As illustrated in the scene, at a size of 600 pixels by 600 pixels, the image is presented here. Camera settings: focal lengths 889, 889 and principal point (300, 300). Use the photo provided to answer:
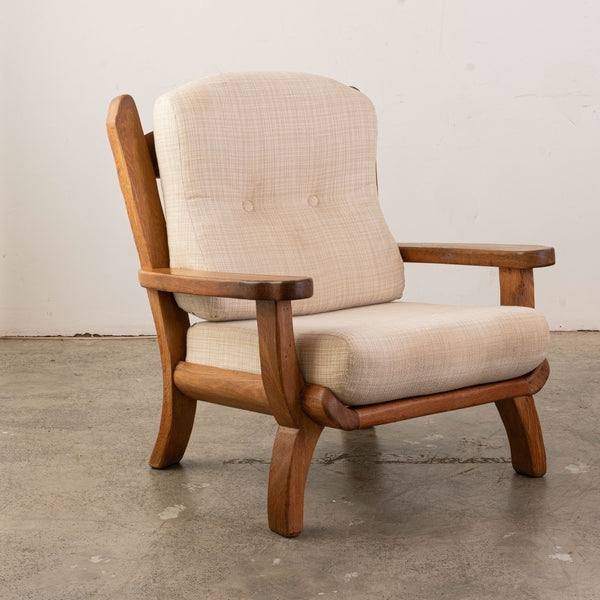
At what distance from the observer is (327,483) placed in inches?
86.7

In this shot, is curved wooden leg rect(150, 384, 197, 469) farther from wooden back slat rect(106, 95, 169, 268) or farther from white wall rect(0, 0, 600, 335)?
white wall rect(0, 0, 600, 335)

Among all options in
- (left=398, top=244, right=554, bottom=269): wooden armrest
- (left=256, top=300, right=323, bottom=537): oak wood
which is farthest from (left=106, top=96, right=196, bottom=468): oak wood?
(left=398, top=244, right=554, bottom=269): wooden armrest

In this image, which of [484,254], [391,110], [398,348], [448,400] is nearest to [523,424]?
[448,400]

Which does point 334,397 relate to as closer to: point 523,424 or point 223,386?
point 223,386

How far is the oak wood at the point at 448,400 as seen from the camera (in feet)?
6.06

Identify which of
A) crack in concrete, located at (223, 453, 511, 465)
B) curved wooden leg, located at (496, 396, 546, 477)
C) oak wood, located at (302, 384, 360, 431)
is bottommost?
crack in concrete, located at (223, 453, 511, 465)

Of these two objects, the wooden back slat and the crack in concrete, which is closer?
the wooden back slat

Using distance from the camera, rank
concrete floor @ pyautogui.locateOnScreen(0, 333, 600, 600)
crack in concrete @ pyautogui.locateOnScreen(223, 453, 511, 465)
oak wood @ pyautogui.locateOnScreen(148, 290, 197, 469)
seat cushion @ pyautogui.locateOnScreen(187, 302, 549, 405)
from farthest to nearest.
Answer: crack in concrete @ pyautogui.locateOnScreen(223, 453, 511, 465) → oak wood @ pyautogui.locateOnScreen(148, 290, 197, 469) → seat cushion @ pyautogui.locateOnScreen(187, 302, 549, 405) → concrete floor @ pyautogui.locateOnScreen(0, 333, 600, 600)

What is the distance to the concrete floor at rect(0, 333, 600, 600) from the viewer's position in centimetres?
165

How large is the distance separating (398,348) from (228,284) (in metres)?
0.37

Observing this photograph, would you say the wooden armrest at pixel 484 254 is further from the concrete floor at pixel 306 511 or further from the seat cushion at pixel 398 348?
the concrete floor at pixel 306 511

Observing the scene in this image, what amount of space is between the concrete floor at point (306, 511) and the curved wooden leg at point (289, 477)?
36 millimetres

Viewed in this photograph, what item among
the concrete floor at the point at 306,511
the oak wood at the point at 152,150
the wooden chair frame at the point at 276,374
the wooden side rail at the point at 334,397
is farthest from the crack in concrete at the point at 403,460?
the oak wood at the point at 152,150

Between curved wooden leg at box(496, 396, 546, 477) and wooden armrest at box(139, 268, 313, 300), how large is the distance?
2.39ft
